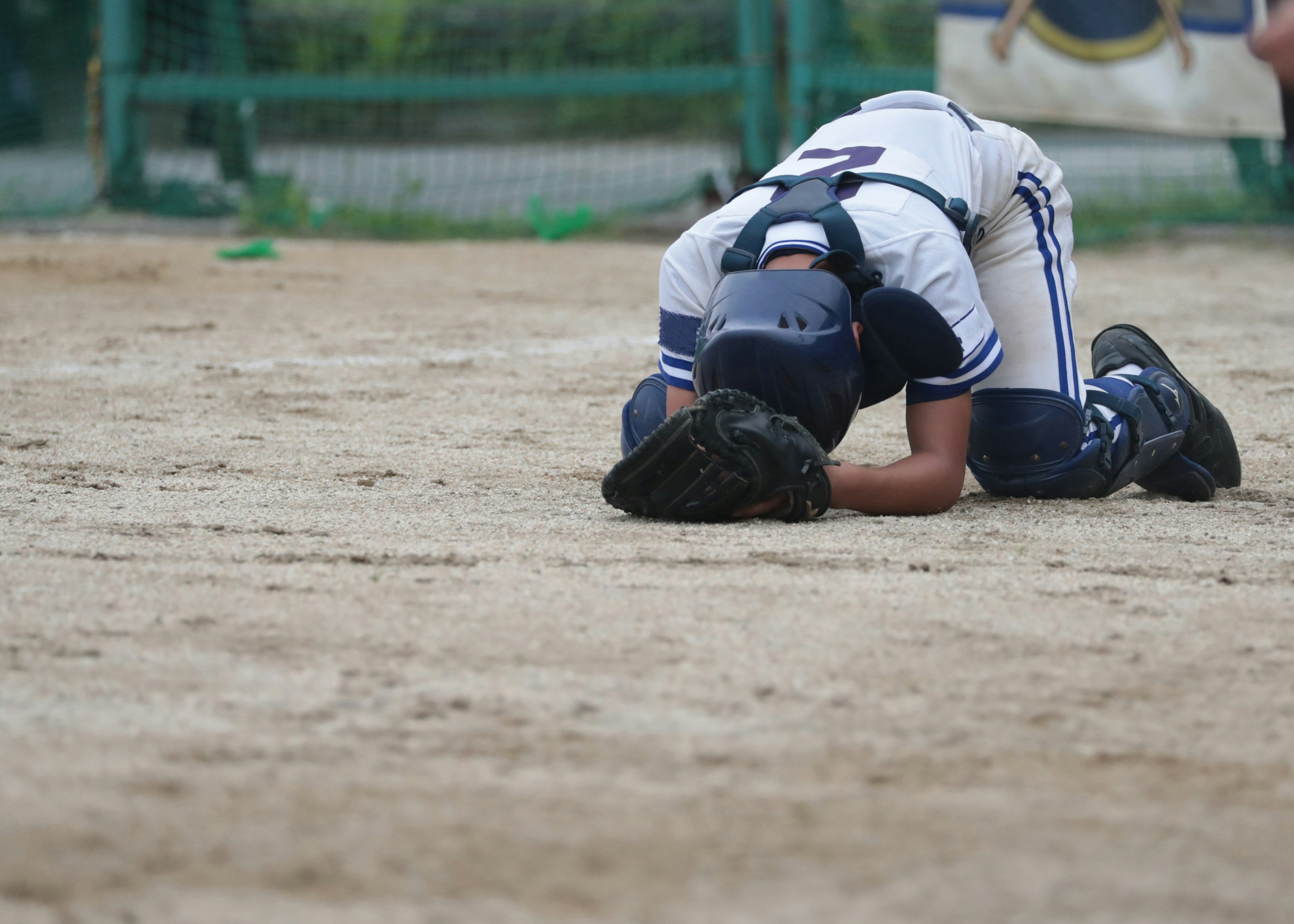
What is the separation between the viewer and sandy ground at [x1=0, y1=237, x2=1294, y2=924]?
1188mm

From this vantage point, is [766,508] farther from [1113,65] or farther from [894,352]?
[1113,65]

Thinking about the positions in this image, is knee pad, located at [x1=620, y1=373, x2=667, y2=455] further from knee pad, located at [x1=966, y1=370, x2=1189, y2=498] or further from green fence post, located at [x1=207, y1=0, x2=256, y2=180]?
green fence post, located at [x1=207, y1=0, x2=256, y2=180]

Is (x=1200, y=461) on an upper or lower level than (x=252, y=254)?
upper

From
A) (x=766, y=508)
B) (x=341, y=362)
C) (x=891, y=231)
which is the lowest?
(x=341, y=362)

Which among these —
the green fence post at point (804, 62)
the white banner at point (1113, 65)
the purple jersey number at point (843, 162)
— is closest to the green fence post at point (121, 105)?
the green fence post at point (804, 62)

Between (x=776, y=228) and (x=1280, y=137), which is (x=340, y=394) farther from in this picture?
(x=1280, y=137)

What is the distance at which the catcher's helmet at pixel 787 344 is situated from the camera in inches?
91.4

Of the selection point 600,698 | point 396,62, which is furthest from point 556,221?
point 600,698

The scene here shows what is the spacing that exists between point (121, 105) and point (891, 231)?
6.76 m

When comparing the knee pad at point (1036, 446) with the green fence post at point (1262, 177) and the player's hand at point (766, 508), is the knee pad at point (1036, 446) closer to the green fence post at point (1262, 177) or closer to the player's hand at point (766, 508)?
the player's hand at point (766, 508)

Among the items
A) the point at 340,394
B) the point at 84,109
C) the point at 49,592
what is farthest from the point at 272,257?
the point at 49,592

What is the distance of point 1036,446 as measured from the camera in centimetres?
271

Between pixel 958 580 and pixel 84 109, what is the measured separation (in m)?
9.08

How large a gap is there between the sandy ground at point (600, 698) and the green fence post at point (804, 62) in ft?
15.6
